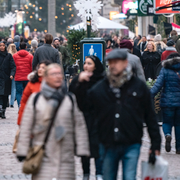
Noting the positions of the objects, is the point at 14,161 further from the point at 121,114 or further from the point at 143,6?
the point at 143,6

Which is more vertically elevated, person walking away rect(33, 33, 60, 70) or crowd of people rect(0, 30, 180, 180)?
person walking away rect(33, 33, 60, 70)

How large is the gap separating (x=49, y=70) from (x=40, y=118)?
1.35ft

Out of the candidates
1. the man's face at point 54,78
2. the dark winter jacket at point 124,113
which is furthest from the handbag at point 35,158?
the dark winter jacket at point 124,113

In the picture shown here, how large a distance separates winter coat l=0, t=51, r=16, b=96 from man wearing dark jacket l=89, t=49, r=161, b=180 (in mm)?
8088

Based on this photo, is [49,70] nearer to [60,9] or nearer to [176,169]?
[176,169]

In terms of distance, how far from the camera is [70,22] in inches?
3777

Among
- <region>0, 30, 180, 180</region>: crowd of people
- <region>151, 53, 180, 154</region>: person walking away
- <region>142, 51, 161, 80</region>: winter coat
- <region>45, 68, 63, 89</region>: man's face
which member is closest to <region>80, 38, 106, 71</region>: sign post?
<region>151, 53, 180, 154</region>: person walking away

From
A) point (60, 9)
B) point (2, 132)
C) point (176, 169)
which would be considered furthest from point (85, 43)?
point (60, 9)

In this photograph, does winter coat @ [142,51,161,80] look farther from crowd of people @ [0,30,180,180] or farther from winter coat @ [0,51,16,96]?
crowd of people @ [0,30,180,180]

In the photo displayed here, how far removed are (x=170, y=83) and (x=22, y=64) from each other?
5.67 metres

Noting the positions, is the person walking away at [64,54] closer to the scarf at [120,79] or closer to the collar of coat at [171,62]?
the collar of coat at [171,62]

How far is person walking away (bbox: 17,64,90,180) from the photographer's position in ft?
14.1

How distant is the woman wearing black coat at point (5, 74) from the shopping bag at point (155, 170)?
8.12 metres

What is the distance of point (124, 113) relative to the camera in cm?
423
